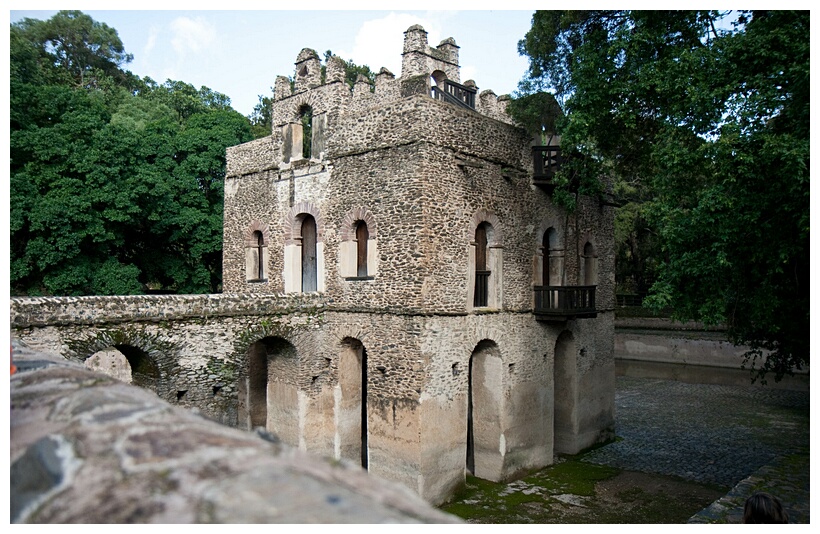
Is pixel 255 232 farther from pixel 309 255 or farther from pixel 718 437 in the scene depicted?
pixel 718 437

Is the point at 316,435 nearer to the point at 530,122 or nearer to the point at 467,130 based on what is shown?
the point at 467,130

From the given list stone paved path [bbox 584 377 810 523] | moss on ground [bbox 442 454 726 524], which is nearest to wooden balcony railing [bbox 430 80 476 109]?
moss on ground [bbox 442 454 726 524]

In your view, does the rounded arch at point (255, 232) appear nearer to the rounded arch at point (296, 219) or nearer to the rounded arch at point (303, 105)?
the rounded arch at point (296, 219)

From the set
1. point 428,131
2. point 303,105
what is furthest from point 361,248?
point 303,105

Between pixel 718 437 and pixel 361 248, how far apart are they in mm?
12493

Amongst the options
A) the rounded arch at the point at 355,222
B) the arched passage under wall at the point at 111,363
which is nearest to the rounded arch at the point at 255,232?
the rounded arch at the point at 355,222

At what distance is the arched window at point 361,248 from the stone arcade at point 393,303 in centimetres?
Answer: 3

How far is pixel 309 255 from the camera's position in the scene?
16578mm

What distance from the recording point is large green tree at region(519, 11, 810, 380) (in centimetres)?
995

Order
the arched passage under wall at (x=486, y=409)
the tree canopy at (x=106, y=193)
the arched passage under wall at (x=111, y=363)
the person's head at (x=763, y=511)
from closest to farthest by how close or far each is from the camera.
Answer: the person's head at (x=763, y=511), the arched passage under wall at (x=486, y=409), the arched passage under wall at (x=111, y=363), the tree canopy at (x=106, y=193)

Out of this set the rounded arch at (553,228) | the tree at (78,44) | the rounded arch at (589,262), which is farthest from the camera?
the tree at (78,44)

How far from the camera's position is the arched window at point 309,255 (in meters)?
16.4

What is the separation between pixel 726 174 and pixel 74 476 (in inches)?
412

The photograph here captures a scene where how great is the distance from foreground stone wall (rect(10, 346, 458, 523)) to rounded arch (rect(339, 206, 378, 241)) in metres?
10.8
